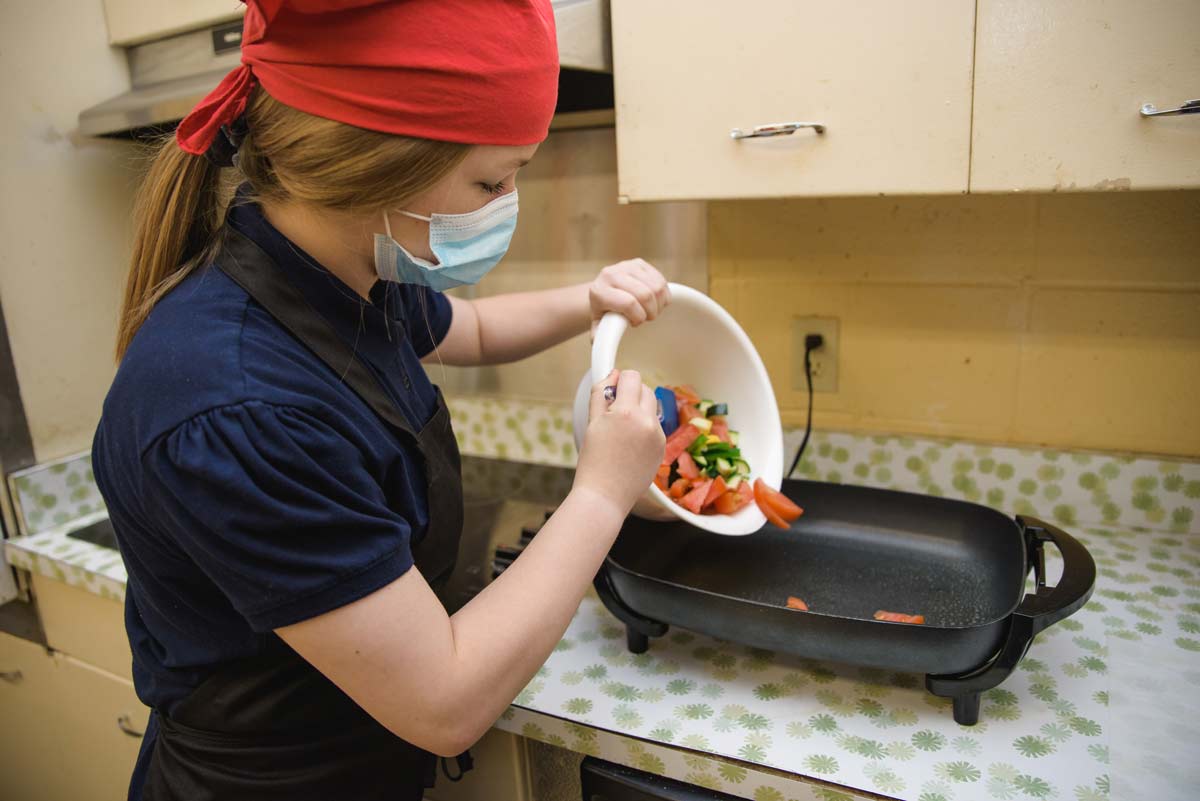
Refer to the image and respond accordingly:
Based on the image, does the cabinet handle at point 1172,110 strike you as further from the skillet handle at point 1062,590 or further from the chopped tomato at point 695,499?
the chopped tomato at point 695,499

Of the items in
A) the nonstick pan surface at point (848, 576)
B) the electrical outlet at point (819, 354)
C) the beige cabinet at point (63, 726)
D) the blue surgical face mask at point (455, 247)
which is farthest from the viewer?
the beige cabinet at point (63, 726)

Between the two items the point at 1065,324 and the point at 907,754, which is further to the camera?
the point at 1065,324

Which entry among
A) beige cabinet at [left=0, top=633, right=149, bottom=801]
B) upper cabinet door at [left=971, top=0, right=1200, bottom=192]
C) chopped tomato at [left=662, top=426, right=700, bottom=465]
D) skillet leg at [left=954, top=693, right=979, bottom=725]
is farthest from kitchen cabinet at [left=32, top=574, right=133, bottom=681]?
upper cabinet door at [left=971, top=0, right=1200, bottom=192]

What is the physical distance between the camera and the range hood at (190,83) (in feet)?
3.65

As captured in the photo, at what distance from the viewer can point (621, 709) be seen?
2.85 feet

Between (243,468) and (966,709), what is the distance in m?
0.70

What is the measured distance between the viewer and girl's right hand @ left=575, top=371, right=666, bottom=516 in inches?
28.7

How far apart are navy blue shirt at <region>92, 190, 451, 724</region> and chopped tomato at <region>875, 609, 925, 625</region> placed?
0.50 metres

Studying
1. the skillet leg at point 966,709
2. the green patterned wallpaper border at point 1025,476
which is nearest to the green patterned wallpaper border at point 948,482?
the green patterned wallpaper border at point 1025,476

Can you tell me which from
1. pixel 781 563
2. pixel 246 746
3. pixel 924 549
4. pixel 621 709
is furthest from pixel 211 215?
pixel 924 549

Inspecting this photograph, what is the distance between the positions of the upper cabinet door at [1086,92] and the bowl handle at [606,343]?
39 centimetres

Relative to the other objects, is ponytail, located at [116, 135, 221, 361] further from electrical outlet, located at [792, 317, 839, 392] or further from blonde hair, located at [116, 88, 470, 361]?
electrical outlet, located at [792, 317, 839, 392]

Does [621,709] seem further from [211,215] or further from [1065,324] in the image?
[1065,324]

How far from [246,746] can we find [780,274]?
0.94 meters
